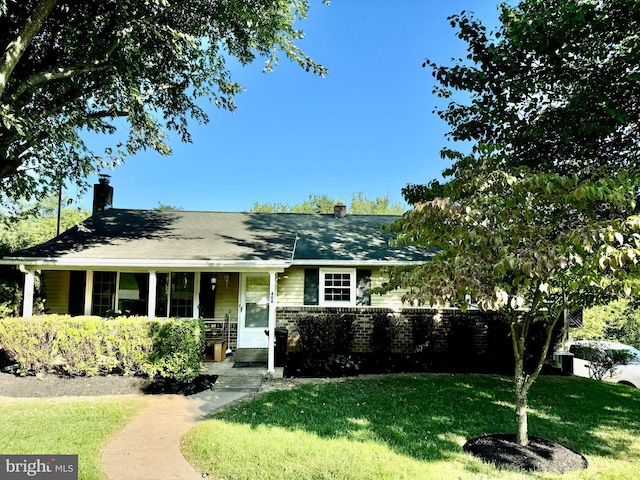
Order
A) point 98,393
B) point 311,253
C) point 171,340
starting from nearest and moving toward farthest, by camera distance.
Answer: point 98,393
point 171,340
point 311,253

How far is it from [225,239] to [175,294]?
229 centimetres

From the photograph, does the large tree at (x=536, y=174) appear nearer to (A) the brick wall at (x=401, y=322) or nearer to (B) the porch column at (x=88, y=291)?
(A) the brick wall at (x=401, y=322)

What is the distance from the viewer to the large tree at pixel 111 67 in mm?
8835

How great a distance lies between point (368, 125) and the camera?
3053 cm

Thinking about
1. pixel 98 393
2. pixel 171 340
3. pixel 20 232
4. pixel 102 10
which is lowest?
pixel 98 393

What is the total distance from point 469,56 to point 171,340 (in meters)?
8.82

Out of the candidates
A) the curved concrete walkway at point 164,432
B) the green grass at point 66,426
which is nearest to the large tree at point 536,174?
the curved concrete walkway at point 164,432

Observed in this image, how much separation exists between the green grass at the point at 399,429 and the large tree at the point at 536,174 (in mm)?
1120

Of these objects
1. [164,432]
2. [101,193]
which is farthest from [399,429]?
[101,193]

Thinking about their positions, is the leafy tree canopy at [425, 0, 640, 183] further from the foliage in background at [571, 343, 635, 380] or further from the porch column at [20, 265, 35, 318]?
the porch column at [20, 265, 35, 318]

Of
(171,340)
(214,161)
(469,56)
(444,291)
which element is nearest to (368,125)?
(214,161)

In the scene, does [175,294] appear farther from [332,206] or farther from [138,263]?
[332,206]

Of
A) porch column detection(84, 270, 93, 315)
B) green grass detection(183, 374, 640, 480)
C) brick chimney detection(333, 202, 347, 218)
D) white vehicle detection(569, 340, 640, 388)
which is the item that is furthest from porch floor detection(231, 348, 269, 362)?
white vehicle detection(569, 340, 640, 388)

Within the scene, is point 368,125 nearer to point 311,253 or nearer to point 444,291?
point 311,253
